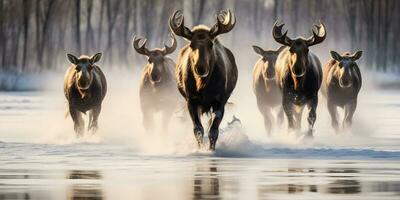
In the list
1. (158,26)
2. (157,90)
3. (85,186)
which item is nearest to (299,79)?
(157,90)

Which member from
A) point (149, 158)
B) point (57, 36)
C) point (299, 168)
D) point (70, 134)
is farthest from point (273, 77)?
point (57, 36)

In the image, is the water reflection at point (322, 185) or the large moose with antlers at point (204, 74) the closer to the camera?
the water reflection at point (322, 185)

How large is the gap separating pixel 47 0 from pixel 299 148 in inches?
3055

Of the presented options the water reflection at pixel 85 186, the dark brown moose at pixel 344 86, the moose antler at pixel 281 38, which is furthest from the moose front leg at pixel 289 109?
the water reflection at pixel 85 186

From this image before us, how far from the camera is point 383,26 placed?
103812 mm

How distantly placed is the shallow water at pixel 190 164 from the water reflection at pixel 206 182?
0.03 feet

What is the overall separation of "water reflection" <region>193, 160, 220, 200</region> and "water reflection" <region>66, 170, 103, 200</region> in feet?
3.61

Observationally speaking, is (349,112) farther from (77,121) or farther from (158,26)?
(158,26)

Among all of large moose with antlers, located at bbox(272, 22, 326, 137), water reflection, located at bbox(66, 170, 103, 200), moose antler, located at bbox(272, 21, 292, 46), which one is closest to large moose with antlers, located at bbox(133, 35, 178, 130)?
moose antler, located at bbox(272, 21, 292, 46)

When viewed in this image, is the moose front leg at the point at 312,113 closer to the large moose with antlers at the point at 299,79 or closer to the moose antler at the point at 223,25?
the large moose with antlers at the point at 299,79

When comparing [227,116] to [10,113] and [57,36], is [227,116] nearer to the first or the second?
[10,113]

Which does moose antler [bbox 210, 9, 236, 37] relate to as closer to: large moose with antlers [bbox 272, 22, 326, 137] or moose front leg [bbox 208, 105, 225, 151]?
moose front leg [bbox 208, 105, 225, 151]

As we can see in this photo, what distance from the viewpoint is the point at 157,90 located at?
30281mm

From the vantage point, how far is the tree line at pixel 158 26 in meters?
96.4
